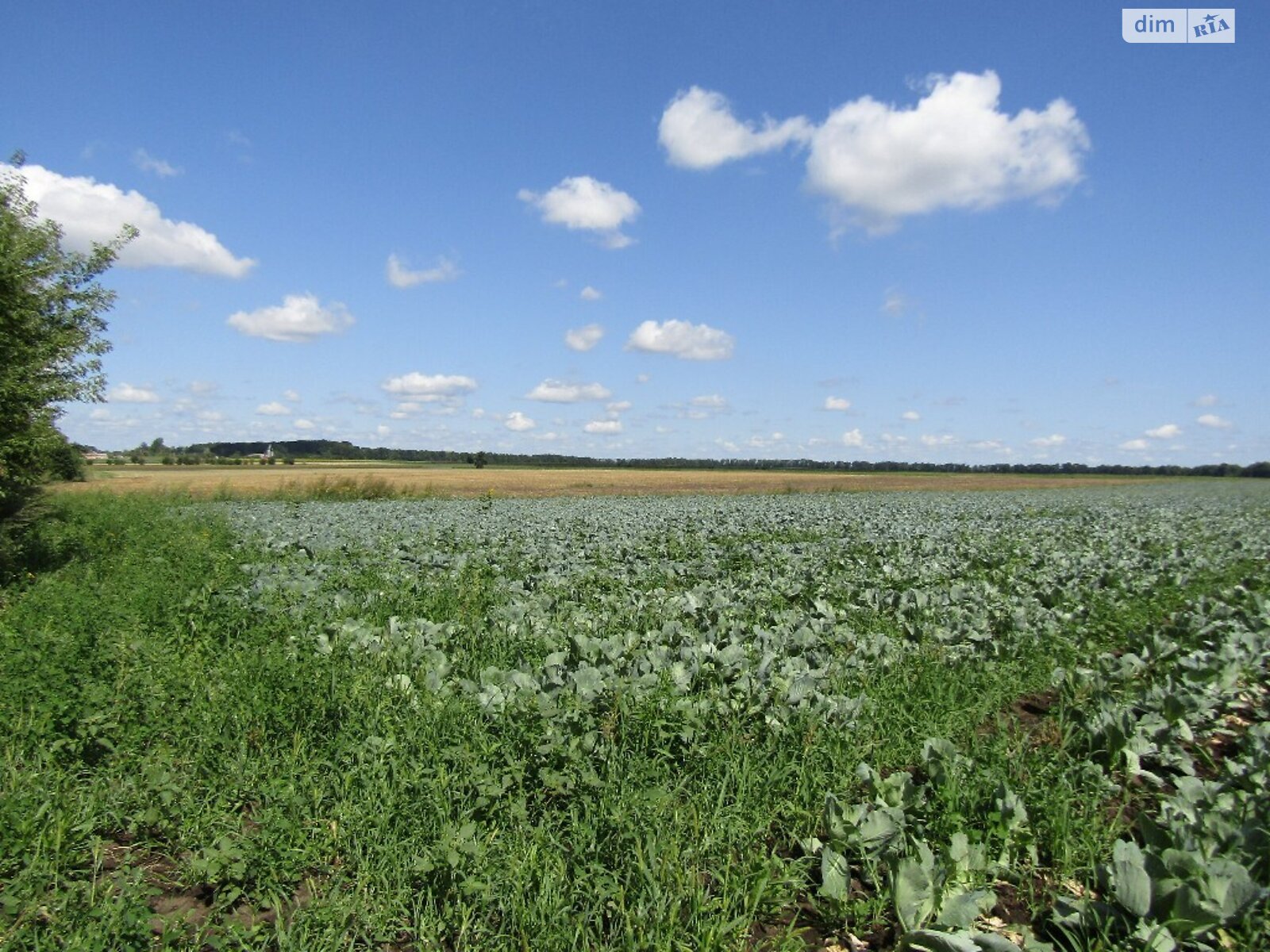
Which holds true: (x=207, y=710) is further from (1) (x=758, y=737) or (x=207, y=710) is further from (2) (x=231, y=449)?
(2) (x=231, y=449)

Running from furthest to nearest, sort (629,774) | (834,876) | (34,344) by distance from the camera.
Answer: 1. (34,344)
2. (629,774)
3. (834,876)

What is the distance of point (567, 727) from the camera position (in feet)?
14.8

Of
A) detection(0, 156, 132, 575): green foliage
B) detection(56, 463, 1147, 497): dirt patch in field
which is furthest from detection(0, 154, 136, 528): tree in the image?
detection(56, 463, 1147, 497): dirt patch in field

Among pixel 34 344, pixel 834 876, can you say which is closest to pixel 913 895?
pixel 834 876

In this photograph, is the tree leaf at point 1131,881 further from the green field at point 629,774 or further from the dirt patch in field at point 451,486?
the dirt patch in field at point 451,486

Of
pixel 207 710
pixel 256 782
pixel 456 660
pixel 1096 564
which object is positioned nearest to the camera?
pixel 256 782

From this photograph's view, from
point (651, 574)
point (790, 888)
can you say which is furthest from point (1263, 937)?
point (651, 574)

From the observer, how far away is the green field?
10.3ft

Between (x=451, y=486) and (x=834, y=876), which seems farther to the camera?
(x=451, y=486)

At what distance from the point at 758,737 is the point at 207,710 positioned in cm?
395

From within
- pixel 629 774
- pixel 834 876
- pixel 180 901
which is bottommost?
pixel 180 901

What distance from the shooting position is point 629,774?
4059 millimetres

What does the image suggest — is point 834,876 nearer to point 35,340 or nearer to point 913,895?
point 913,895

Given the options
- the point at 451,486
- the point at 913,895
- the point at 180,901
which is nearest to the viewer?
the point at 913,895
